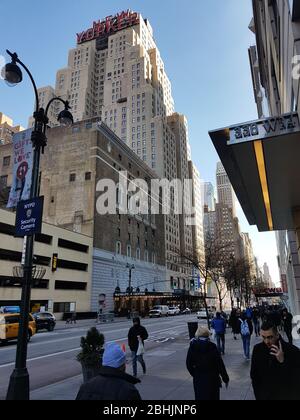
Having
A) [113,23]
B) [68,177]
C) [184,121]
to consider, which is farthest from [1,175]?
[113,23]

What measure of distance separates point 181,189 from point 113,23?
80907 mm

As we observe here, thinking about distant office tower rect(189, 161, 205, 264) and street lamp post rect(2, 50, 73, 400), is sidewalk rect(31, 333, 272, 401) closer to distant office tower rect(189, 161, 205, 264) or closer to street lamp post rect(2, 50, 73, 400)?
street lamp post rect(2, 50, 73, 400)

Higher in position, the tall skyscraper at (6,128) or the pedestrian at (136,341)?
the tall skyscraper at (6,128)

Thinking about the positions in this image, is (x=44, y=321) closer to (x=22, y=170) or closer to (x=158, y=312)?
(x=22, y=170)

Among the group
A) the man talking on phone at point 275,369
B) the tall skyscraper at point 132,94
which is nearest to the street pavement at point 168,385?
the man talking on phone at point 275,369

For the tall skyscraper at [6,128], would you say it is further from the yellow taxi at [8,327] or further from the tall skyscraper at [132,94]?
the yellow taxi at [8,327]

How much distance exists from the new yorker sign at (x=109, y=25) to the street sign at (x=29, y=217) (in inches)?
6114

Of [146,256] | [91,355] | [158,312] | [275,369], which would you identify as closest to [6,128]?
[146,256]

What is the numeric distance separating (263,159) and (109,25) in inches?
6581

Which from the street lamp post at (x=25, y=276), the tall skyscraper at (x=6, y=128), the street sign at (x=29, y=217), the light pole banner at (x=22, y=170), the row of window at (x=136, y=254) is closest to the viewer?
the street lamp post at (x=25, y=276)

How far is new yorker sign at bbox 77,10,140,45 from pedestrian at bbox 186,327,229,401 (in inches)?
6267

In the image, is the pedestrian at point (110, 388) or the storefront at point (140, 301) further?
the storefront at point (140, 301)

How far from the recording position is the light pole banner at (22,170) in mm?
9188


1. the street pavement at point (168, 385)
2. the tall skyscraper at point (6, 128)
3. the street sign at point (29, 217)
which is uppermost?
the tall skyscraper at point (6, 128)
